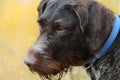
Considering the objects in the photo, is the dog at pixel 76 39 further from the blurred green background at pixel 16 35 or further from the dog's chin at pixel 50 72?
the blurred green background at pixel 16 35

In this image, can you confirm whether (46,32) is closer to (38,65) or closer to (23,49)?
(38,65)

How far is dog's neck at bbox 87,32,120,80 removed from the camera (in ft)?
19.1

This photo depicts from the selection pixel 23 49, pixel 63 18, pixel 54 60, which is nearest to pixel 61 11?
pixel 63 18

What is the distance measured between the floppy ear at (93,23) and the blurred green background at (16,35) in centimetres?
263

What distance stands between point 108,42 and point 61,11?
528 mm

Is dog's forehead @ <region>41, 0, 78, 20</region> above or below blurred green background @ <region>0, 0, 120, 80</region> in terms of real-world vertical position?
above

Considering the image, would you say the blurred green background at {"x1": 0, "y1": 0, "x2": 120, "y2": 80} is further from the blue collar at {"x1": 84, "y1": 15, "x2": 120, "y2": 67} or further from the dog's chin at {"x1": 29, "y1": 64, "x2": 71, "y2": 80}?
the blue collar at {"x1": 84, "y1": 15, "x2": 120, "y2": 67}

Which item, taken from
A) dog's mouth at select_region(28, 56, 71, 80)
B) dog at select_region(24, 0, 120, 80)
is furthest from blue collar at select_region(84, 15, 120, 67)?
dog's mouth at select_region(28, 56, 71, 80)

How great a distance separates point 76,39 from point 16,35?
3618 millimetres

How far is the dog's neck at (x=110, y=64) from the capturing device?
5.84 m

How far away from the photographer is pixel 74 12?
18.7ft

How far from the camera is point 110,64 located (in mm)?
5871

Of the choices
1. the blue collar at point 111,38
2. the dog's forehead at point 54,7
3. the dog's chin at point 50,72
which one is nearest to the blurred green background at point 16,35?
Answer: the dog's chin at point 50,72

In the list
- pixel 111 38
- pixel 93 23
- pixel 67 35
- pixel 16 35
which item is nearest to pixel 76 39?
pixel 67 35
